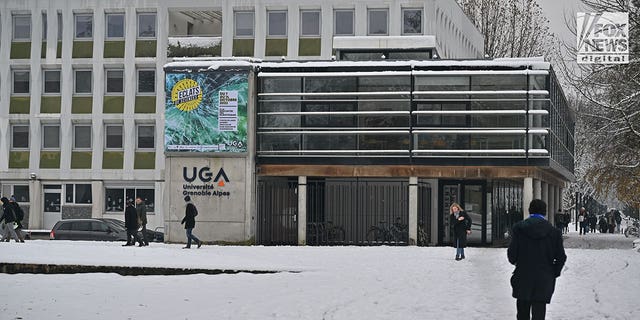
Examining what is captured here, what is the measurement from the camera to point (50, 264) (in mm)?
25078

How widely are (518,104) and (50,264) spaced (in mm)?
17873

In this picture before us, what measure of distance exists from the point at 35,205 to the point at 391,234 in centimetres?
2641

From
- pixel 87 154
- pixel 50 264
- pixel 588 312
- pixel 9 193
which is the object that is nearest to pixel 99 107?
pixel 87 154

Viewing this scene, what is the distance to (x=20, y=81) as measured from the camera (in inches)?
2324

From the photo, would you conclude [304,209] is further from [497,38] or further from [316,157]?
[497,38]

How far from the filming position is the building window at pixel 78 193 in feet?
190

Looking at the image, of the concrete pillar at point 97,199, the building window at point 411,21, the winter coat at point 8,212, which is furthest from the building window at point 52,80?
the winter coat at point 8,212

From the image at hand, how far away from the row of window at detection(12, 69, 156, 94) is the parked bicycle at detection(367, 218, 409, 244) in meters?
22.9

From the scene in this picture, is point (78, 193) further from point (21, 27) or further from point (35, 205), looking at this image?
point (21, 27)

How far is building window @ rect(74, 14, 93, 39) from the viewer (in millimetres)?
58500

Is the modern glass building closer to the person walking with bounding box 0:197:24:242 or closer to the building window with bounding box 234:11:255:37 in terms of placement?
the person walking with bounding box 0:197:24:242

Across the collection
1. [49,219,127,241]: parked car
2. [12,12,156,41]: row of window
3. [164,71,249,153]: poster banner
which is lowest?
[49,219,127,241]: parked car

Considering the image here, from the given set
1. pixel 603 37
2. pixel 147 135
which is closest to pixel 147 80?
pixel 147 135

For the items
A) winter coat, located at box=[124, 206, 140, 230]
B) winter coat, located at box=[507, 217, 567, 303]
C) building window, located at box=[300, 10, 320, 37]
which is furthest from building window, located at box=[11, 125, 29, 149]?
winter coat, located at box=[507, 217, 567, 303]
